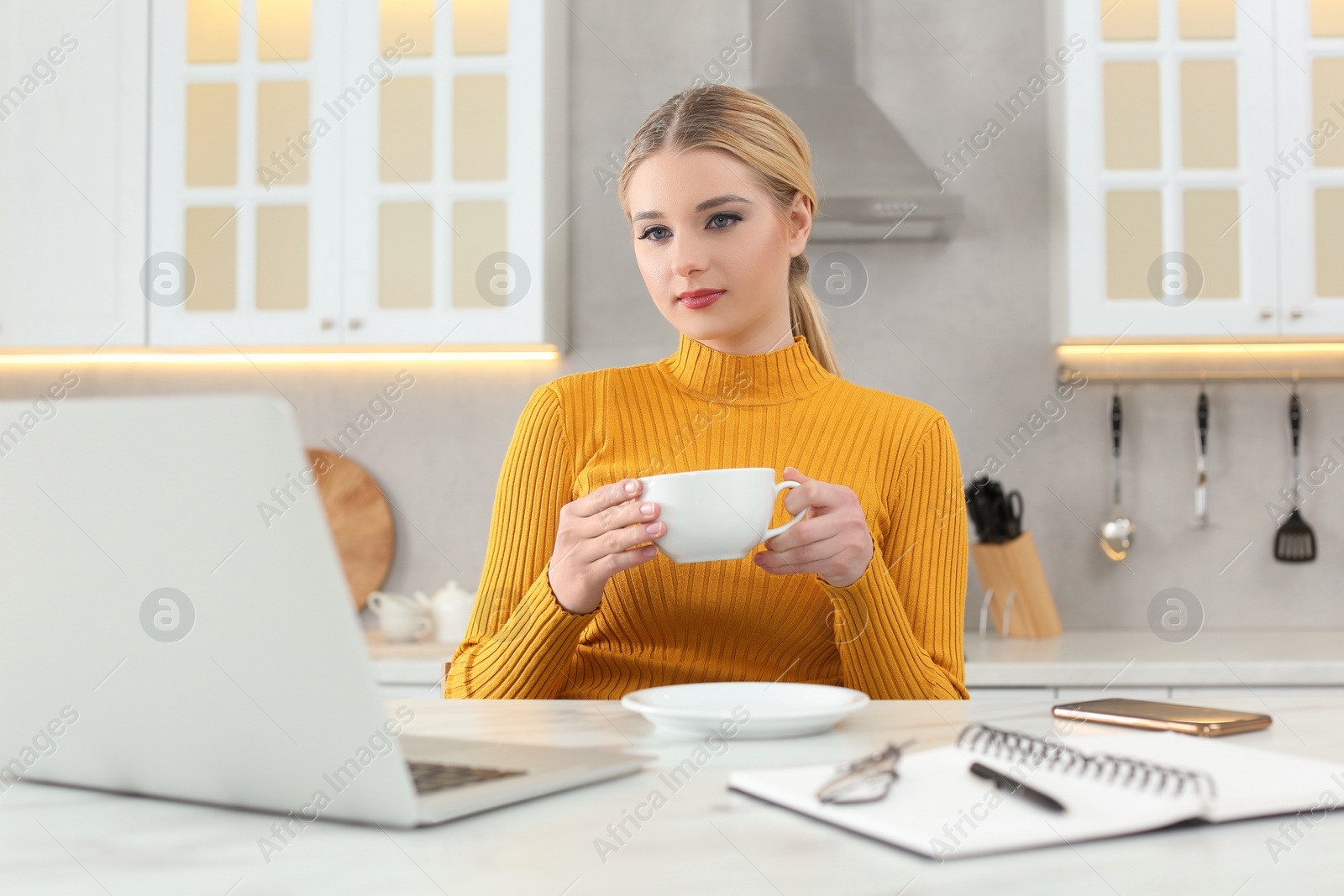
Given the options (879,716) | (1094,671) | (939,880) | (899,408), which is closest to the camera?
(939,880)

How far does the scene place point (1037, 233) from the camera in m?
2.65

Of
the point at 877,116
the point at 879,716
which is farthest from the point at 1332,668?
the point at 879,716

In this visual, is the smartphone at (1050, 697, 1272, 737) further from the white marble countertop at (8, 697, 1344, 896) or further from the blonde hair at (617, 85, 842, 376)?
the blonde hair at (617, 85, 842, 376)

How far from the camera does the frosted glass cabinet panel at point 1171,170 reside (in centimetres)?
233

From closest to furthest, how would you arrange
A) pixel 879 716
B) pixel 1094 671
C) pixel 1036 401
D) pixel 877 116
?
pixel 879 716 → pixel 1094 671 → pixel 877 116 → pixel 1036 401

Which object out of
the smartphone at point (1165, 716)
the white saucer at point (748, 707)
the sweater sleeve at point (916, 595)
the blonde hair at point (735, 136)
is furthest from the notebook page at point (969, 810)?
the blonde hair at point (735, 136)

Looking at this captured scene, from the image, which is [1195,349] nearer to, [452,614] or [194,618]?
[452,614]

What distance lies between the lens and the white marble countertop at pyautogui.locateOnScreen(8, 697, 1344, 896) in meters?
0.46

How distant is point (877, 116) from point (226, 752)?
7.17 feet

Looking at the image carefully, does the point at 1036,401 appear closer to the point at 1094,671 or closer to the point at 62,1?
the point at 1094,671

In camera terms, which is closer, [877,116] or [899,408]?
[899,408]

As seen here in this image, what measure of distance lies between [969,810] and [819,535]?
46cm

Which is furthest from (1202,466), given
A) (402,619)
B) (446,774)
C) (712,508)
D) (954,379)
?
(446,774)

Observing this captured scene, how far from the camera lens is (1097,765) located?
59 cm
